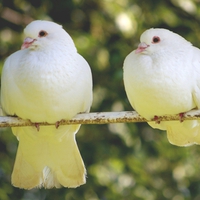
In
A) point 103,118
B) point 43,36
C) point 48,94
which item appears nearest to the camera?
point 103,118

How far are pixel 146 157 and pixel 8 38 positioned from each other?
7.82 ft

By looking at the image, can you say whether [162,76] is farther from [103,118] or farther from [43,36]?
[43,36]

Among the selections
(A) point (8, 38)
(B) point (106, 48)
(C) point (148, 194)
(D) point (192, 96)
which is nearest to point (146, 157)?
(C) point (148, 194)

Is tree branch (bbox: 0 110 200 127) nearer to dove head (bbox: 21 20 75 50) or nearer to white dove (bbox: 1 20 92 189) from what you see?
white dove (bbox: 1 20 92 189)

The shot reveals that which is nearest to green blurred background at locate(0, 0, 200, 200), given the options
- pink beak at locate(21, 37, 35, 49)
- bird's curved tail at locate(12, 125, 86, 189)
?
bird's curved tail at locate(12, 125, 86, 189)

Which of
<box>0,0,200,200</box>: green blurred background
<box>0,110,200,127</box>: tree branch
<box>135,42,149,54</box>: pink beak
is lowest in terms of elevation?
<box>0,0,200,200</box>: green blurred background

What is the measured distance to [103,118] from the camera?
749cm

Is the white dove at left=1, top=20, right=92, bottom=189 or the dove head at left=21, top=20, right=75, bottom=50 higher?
the dove head at left=21, top=20, right=75, bottom=50

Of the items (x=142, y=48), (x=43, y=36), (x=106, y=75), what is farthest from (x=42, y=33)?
(x=106, y=75)

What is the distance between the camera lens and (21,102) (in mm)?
7918

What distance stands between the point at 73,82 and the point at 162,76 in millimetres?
898

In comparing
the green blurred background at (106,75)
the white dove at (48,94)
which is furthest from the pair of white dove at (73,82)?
the green blurred background at (106,75)

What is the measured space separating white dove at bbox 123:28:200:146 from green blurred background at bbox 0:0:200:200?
5.67ft

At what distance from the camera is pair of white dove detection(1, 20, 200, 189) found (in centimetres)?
770
